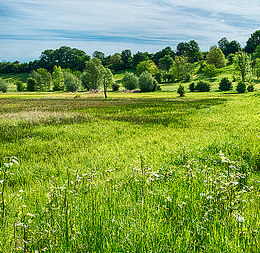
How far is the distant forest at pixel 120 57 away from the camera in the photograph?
6093 inches

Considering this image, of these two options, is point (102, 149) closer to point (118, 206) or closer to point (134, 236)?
point (118, 206)

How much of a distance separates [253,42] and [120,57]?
10252 centimetres

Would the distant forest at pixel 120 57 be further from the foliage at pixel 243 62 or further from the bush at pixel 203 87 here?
the bush at pixel 203 87

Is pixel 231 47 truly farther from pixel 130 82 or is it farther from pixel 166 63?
pixel 130 82

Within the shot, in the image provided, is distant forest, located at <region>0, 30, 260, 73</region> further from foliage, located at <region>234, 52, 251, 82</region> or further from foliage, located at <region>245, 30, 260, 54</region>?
foliage, located at <region>234, 52, 251, 82</region>

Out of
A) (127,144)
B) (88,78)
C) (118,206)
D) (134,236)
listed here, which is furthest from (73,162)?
(88,78)

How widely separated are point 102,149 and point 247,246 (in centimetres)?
624

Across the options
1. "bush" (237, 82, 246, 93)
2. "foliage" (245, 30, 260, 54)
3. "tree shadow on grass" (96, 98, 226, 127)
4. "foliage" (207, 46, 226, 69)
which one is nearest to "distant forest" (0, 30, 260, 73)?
"foliage" (245, 30, 260, 54)

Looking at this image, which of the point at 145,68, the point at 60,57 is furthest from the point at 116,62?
the point at 60,57

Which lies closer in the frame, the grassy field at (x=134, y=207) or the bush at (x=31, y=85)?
the grassy field at (x=134, y=207)

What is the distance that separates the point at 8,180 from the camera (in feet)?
18.7

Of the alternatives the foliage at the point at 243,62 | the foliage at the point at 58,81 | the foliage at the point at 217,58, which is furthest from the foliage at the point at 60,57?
the foliage at the point at 243,62

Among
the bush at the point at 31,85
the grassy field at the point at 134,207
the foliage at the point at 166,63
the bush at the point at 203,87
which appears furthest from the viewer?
the foliage at the point at 166,63

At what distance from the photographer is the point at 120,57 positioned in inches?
6954
